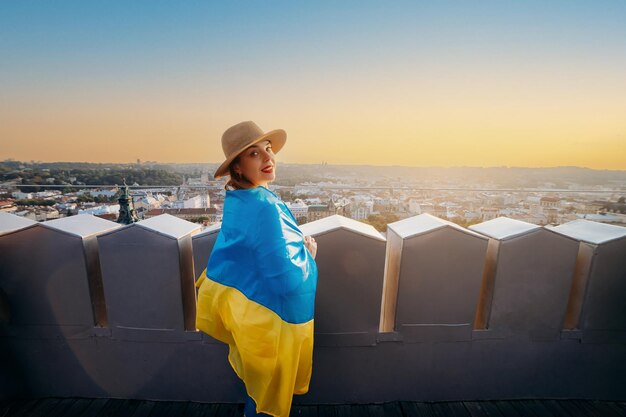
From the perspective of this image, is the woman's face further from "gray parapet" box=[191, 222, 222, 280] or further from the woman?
"gray parapet" box=[191, 222, 222, 280]

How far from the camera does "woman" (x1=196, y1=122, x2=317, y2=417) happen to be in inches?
45.8

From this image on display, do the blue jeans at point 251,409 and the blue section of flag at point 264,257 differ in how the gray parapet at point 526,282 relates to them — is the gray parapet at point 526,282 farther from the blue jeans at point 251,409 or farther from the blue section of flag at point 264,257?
the blue jeans at point 251,409

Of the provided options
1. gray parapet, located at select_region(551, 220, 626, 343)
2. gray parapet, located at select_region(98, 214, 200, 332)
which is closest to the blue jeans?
gray parapet, located at select_region(98, 214, 200, 332)

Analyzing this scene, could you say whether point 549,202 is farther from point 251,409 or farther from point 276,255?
point 251,409

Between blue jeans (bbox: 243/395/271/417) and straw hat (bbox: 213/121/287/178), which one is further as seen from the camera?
blue jeans (bbox: 243/395/271/417)

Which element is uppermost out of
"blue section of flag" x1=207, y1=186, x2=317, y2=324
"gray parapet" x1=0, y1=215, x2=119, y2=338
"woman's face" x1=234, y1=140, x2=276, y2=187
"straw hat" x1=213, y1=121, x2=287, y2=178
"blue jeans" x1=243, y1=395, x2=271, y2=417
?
"straw hat" x1=213, y1=121, x2=287, y2=178

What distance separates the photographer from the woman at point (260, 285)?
3.82 feet

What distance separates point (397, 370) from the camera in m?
2.01

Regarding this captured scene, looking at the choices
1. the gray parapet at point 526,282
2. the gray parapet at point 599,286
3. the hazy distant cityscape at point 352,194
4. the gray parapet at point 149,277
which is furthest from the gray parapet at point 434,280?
the gray parapet at point 149,277

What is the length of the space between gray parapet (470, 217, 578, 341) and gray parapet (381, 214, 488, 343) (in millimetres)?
144

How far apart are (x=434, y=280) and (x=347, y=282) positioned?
1.91 feet

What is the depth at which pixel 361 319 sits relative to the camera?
1909 millimetres

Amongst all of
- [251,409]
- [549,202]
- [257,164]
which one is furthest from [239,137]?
[549,202]

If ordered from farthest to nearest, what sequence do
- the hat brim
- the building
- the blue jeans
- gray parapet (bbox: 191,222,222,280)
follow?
the building → gray parapet (bbox: 191,222,222,280) → the blue jeans → the hat brim
